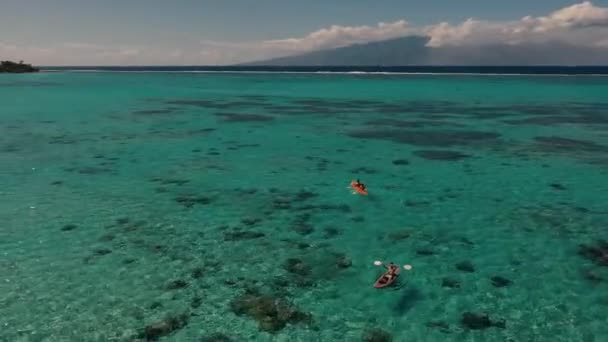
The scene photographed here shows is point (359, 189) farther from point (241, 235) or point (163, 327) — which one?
point (163, 327)

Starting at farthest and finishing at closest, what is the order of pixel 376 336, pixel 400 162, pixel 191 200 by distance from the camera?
pixel 400 162
pixel 191 200
pixel 376 336

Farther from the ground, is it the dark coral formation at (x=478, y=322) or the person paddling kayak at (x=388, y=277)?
the person paddling kayak at (x=388, y=277)

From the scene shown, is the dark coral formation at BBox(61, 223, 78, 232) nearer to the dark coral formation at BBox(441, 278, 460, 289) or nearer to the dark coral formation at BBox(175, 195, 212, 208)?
the dark coral formation at BBox(175, 195, 212, 208)

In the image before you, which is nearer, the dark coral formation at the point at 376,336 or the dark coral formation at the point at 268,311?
the dark coral formation at the point at 376,336

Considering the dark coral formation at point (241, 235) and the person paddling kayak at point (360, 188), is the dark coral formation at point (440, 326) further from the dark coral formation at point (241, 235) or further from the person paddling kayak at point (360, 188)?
the person paddling kayak at point (360, 188)

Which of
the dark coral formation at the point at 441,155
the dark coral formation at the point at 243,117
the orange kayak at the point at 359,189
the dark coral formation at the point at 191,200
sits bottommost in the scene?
the dark coral formation at the point at 191,200

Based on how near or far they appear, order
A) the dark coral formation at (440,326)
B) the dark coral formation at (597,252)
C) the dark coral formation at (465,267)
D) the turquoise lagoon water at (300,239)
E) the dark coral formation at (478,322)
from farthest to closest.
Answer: the dark coral formation at (597,252)
the dark coral formation at (465,267)
the turquoise lagoon water at (300,239)
the dark coral formation at (478,322)
the dark coral formation at (440,326)

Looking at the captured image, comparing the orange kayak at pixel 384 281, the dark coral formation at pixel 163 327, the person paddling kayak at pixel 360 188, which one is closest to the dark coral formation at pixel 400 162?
the person paddling kayak at pixel 360 188

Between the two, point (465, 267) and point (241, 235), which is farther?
point (241, 235)

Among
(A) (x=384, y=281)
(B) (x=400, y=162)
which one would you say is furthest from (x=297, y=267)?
(B) (x=400, y=162)
